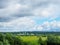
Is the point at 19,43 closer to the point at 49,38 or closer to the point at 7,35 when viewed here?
the point at 7,35

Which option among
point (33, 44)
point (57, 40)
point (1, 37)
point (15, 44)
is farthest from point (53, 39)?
point (1, 37)

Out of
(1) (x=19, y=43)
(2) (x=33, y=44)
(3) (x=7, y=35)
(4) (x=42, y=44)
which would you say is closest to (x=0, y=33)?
(3) (x=7, y=35)

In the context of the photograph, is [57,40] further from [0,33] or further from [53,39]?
[0,33]

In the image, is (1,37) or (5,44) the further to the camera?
(1,37)

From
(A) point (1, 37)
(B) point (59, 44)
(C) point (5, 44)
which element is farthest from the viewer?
(B) point (59, 44)

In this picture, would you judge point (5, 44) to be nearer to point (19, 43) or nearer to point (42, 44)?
point (19, 43)

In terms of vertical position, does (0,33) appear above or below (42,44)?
above

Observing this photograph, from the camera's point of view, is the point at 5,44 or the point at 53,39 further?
the point at 53,39

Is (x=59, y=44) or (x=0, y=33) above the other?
(x=0, y=33)

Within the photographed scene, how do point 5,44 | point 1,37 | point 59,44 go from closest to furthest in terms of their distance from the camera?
point 5,44, point 1,37, point 59,44
